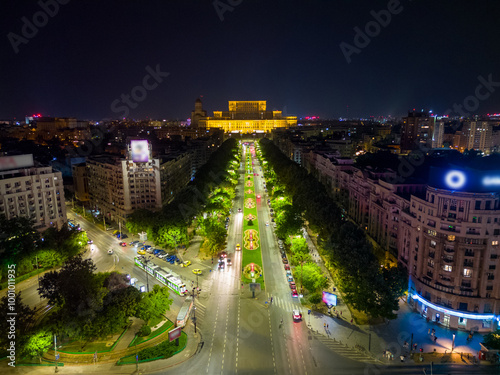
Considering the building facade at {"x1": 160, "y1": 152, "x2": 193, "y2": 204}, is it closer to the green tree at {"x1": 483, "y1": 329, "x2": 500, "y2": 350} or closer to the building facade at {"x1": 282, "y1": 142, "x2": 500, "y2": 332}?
the building facade at {"x1": 282, "y1": 142, "x2": 500, "y2": 332}

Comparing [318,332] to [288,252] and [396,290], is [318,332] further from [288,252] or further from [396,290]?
[288,252]

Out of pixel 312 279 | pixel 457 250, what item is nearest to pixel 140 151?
pixel 312 279

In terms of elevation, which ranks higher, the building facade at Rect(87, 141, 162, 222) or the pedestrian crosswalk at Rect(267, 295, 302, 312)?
the building facade at Rect(87, 141, 162, 222)

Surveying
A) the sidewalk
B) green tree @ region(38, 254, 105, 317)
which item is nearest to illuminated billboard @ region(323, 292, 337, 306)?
the sidewalk

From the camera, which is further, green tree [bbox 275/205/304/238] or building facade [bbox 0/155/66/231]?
green tree [bbox 275/205/304/238]

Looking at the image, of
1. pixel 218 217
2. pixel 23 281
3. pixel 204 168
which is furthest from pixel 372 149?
pixel 23 281

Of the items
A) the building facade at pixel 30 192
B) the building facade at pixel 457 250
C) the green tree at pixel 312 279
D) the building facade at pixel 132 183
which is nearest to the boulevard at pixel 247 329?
the green tree at pixel 312 279
